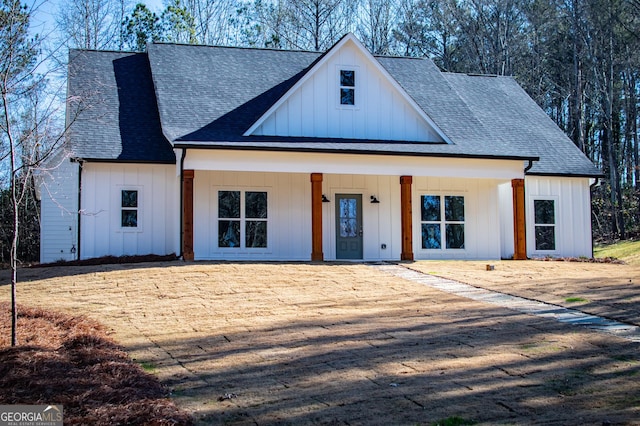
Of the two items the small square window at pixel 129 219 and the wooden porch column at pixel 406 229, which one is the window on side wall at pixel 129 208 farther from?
the wooden porch column at pixel 406 229

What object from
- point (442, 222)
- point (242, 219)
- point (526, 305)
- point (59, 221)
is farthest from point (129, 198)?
point (526, 305)

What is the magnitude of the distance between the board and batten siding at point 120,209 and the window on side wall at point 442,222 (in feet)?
23.9

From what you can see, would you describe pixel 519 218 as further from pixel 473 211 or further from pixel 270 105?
pixel 270 105

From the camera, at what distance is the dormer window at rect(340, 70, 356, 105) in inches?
762

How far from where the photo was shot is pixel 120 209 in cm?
1855

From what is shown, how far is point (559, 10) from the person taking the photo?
3512 cm

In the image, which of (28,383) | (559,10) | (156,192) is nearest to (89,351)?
(28,383)

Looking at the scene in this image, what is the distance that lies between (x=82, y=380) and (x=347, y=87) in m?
A: 14.1

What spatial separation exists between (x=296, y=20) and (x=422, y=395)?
31.6 meters

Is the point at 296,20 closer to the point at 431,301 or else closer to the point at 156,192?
the point at 156,192

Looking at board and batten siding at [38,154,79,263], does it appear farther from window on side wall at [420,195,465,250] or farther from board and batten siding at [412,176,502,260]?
window on side wall at [420,195,465,250]

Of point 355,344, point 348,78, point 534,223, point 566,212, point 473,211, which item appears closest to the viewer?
point 355,344

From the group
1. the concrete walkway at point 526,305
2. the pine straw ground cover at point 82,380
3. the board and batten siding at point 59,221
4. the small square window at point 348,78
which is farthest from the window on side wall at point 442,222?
the pine straw ground cover at point 82,380

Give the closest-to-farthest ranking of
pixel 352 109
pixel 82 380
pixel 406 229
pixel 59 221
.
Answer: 1. pixel 82 380
2. pixel 406 229
3. pixel 59 221
4. pixel 352 109
